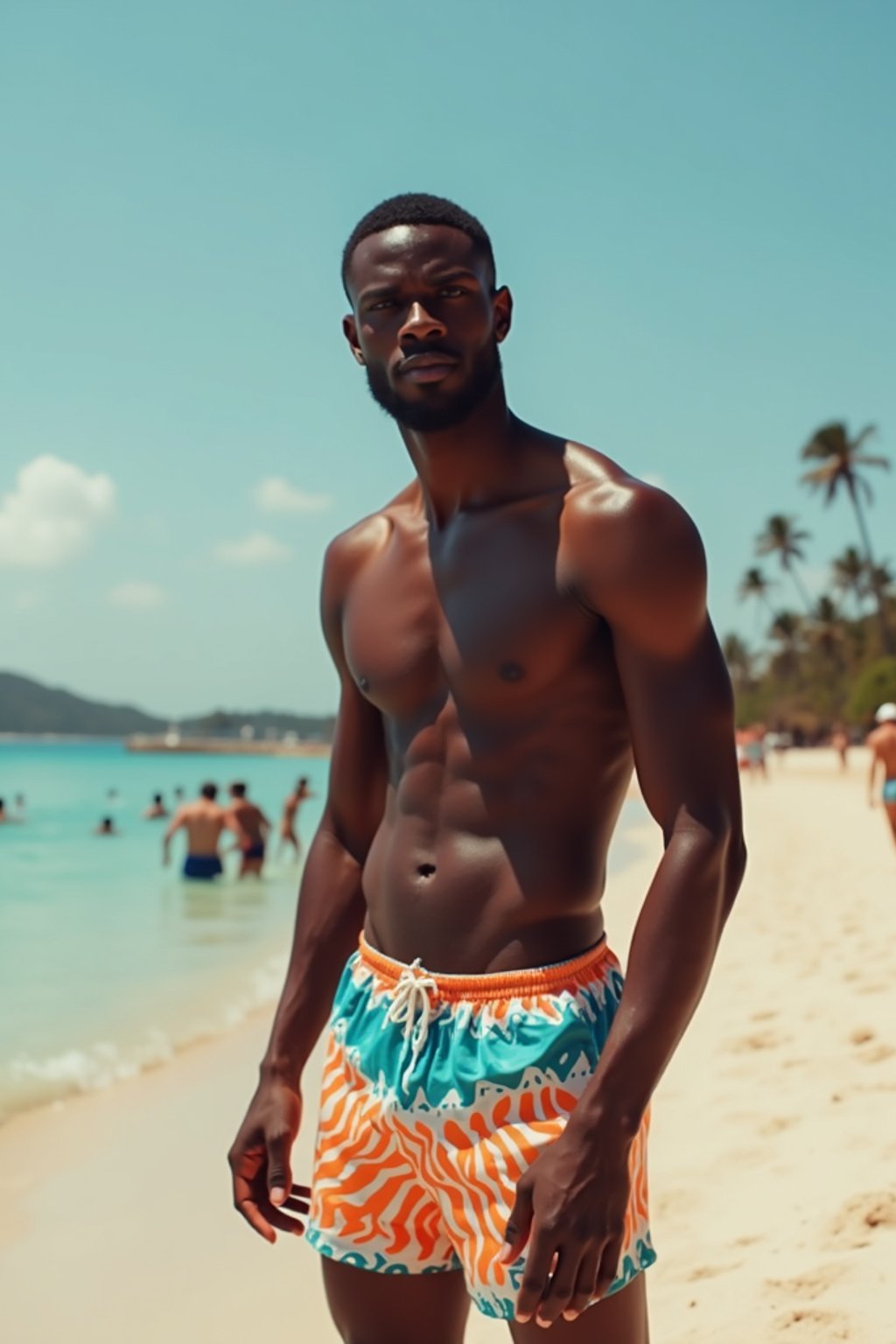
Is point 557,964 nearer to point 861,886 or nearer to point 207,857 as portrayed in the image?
point 861,886

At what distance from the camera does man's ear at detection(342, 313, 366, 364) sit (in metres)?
1.87

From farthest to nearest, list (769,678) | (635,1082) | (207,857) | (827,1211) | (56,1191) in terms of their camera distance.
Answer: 1. (769,678)
2. (207,857)
3. (56,1191)
4. (827,1211)
5. (635,1082)

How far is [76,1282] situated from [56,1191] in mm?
900

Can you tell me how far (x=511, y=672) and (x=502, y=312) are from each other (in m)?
0.57

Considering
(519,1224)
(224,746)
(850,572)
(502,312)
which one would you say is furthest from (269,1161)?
(224,746)

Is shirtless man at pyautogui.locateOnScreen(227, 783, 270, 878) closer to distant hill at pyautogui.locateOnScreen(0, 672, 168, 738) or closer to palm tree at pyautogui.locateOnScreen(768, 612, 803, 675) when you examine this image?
palm tree at pyautogui.locateOnScreen(768, 612, 803, 675)

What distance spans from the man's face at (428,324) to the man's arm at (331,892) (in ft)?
1.20

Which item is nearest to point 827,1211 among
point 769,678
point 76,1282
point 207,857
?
point 76,1282

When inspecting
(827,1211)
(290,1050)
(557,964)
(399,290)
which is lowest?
(827,1211)

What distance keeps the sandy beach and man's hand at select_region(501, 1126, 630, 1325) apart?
1.53 feet

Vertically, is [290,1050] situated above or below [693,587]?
below

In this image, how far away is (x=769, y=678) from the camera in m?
78.3

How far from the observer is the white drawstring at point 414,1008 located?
5.47 ft

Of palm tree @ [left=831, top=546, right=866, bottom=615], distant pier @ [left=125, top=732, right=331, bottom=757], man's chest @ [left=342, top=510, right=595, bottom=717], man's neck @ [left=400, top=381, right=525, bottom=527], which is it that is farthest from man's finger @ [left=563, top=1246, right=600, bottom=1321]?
distant pier @ [left=125, top=732, right=331, bottom=757]
